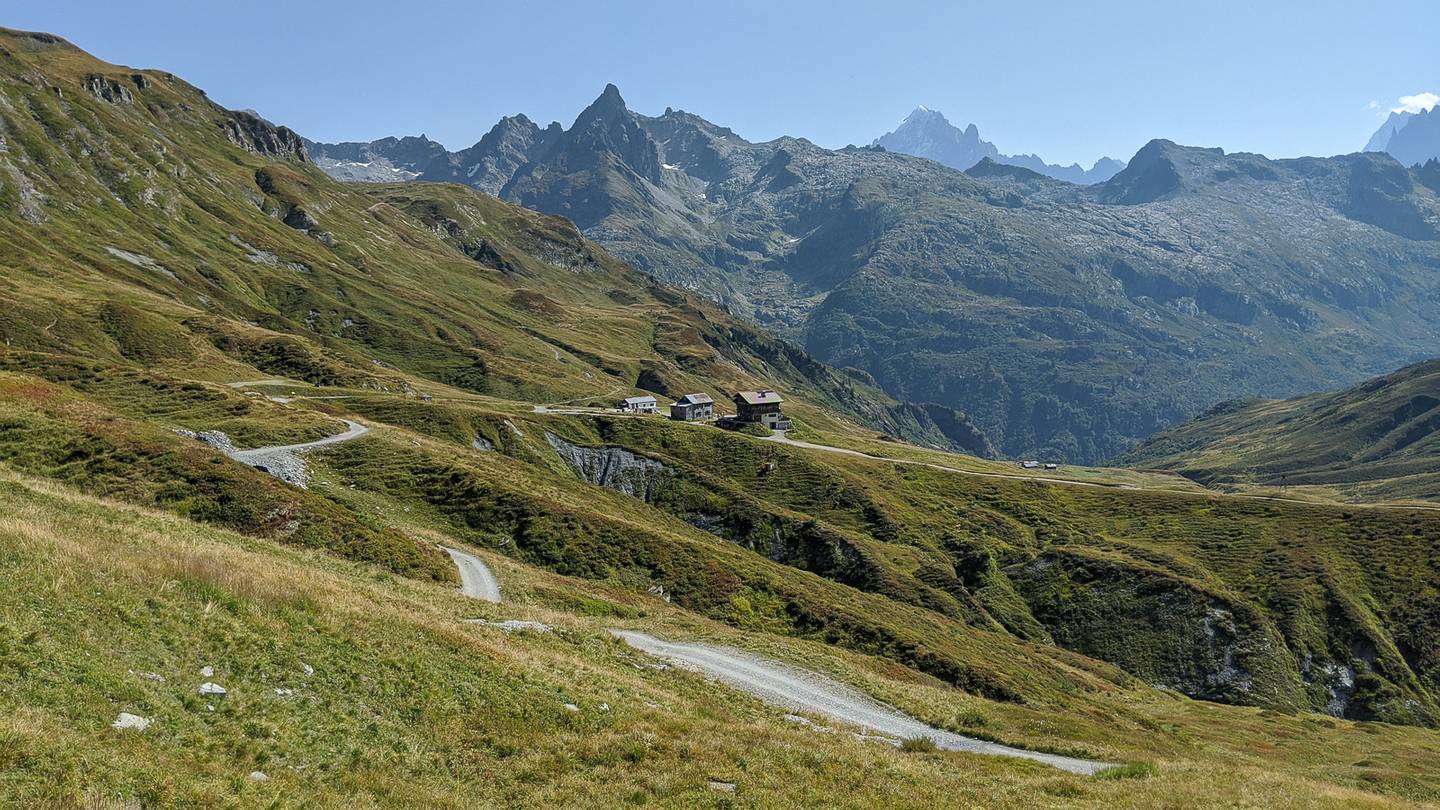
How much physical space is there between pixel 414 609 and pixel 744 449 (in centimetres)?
10704

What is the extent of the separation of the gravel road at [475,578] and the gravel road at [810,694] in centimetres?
907

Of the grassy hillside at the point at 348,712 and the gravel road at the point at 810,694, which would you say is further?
the gravel road at the point at 810,694

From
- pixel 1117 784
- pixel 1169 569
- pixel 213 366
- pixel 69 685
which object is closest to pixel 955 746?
pixel 1117 784

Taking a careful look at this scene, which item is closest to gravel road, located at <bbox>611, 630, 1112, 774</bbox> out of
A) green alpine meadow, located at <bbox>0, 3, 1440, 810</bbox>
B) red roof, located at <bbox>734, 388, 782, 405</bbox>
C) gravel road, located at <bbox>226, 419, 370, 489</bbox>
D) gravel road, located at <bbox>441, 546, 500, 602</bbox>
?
green alpine meadow, located at <bbox>0, 3, 1440, 810</bbox>

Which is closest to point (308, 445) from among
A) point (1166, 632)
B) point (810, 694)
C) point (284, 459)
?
point (284, 459)

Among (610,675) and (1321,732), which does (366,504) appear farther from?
(1321,732)

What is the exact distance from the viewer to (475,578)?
4816 cm

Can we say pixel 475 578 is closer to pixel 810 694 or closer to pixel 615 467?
pixel 810 694

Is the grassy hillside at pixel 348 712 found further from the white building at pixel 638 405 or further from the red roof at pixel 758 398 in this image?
the red roof at pixel 758 398

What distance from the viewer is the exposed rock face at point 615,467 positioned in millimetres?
108125

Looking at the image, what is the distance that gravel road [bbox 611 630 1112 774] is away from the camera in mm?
32188

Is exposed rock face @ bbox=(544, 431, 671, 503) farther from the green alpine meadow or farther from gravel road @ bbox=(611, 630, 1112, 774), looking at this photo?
gravel road @ bbox=(611, 630, 1112, 774)

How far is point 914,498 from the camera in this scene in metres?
132

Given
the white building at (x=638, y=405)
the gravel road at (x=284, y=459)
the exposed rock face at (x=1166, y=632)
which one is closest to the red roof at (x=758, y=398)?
the white building at (x=638, y=405)
